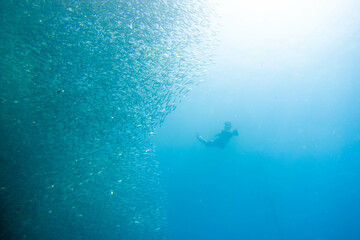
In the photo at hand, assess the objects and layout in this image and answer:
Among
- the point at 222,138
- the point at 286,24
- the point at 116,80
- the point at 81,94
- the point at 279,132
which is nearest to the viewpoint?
the point at 81,94

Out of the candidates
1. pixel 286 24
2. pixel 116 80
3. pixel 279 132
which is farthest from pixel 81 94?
pixel 279 132

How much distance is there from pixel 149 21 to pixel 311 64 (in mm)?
24075

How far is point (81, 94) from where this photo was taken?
6715 millimetres

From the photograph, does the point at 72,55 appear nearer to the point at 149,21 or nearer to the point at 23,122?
the point at 149,21

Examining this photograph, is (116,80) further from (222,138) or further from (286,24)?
(286,24)

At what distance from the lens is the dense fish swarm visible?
571cm

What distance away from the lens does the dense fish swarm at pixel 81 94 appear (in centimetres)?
571

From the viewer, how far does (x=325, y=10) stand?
1440cm

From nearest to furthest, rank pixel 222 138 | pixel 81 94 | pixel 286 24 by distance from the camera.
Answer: pixel 81 94 < pixel 222 138 < pixel 286 24

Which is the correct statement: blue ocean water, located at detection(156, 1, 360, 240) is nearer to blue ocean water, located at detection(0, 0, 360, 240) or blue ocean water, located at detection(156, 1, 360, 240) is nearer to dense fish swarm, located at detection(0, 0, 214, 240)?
blue ocean water, located at detection(0, 0, 360, 240)

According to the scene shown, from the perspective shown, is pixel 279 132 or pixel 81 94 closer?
pixel 81 94

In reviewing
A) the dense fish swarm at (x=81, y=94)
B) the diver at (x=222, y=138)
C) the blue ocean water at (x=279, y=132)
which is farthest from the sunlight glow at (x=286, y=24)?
the diver at (x=222, y=138)

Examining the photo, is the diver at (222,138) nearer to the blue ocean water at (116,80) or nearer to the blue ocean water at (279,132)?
the blue ocean water at (116,80)

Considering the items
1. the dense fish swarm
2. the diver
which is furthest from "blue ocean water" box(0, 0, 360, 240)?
the diver
